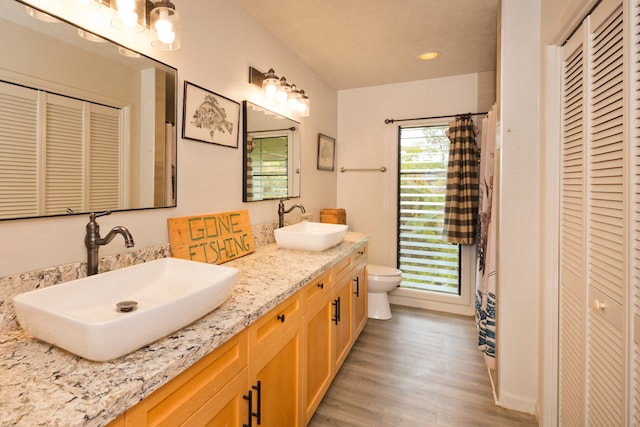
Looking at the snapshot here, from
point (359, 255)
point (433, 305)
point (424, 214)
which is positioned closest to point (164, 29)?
point (359, 255)

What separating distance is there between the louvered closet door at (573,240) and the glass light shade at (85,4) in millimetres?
1806

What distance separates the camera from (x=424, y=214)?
10.7 ft

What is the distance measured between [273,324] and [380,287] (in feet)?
6.27

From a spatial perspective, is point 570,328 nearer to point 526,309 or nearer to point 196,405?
point 526,309

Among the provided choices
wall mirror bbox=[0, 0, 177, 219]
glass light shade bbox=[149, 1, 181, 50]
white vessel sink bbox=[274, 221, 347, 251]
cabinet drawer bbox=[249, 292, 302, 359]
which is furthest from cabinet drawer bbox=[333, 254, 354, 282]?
glass light shade bbox=[149, 1, 181, 50]

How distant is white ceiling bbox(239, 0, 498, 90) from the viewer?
193cm

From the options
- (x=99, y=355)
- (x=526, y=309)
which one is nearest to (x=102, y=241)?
(x=99, y=355)

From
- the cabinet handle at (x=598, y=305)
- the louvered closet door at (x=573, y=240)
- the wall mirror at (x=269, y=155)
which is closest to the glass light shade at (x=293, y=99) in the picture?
the wall mirror at (x=269, y=155)

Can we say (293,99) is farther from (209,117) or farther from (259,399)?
(259,399)

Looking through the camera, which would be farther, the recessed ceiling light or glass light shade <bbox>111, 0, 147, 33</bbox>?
the recessed ceiling light

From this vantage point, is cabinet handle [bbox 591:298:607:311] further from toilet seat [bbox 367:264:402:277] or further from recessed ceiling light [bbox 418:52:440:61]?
recessed ceiling light [bbox 418:52:440:61]

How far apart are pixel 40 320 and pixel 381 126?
10.4ft

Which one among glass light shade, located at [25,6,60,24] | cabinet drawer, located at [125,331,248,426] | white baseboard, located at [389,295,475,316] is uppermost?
glass light shade, located at [25,6,60,24]

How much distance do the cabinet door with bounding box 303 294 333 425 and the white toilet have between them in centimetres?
118
